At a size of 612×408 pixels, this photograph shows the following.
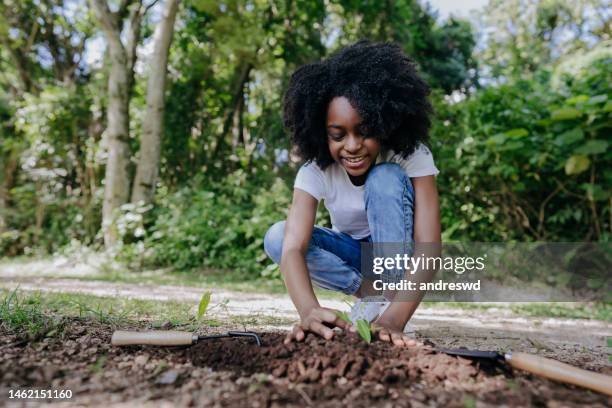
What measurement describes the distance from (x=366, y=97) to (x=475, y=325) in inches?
71.7

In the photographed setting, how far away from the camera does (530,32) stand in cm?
1869

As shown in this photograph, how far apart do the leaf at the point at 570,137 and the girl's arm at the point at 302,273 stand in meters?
2.95

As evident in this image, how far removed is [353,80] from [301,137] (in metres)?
0.36

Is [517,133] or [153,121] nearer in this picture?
[517,133]

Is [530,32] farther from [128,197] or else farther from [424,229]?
[424,229]

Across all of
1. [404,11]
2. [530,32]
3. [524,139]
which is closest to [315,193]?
[524,139]

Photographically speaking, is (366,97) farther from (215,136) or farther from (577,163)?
(215,136)

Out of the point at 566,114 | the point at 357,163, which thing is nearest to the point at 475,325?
the point at 357,163

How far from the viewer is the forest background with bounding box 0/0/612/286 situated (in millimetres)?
4754

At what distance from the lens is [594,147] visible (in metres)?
4.09

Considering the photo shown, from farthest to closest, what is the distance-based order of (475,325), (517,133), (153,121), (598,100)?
(153,121) < (517,133) < (598,100) < (475,325)

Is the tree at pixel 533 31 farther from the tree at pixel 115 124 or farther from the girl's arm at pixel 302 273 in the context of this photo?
the girl's arm at pixel 302 273

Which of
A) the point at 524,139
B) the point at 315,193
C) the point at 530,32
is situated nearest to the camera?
the point at 315,193

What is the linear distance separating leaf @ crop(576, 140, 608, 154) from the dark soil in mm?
3347
